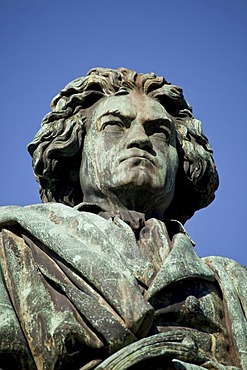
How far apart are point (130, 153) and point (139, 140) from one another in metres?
0.14

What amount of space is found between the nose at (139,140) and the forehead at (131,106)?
22cm

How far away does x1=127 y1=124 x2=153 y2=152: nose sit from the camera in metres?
11.1

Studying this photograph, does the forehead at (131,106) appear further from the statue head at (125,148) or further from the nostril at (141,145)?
the nostril at (141,145)

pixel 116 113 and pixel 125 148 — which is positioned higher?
pixel 116 113

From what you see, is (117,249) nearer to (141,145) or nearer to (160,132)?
(141,145)

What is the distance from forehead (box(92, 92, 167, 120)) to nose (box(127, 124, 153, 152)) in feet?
0.73

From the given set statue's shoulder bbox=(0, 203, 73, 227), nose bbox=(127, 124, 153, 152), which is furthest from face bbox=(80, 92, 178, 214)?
statue's shoulder bbox=(0, 203, 73, 227)

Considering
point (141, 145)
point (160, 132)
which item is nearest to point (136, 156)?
point (141, 145)

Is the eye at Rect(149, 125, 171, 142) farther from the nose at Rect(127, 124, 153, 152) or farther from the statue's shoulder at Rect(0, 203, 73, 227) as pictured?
the statue's shoulder at Rect(0, 203, 73, 227)

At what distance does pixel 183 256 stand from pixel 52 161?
189 cm

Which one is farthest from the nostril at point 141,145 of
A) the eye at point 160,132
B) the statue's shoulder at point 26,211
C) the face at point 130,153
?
the statue's shoulder at point 26,211

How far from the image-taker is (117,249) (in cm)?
1028

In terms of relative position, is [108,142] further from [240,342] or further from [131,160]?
[240,342]

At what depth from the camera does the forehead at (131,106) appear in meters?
11.4
